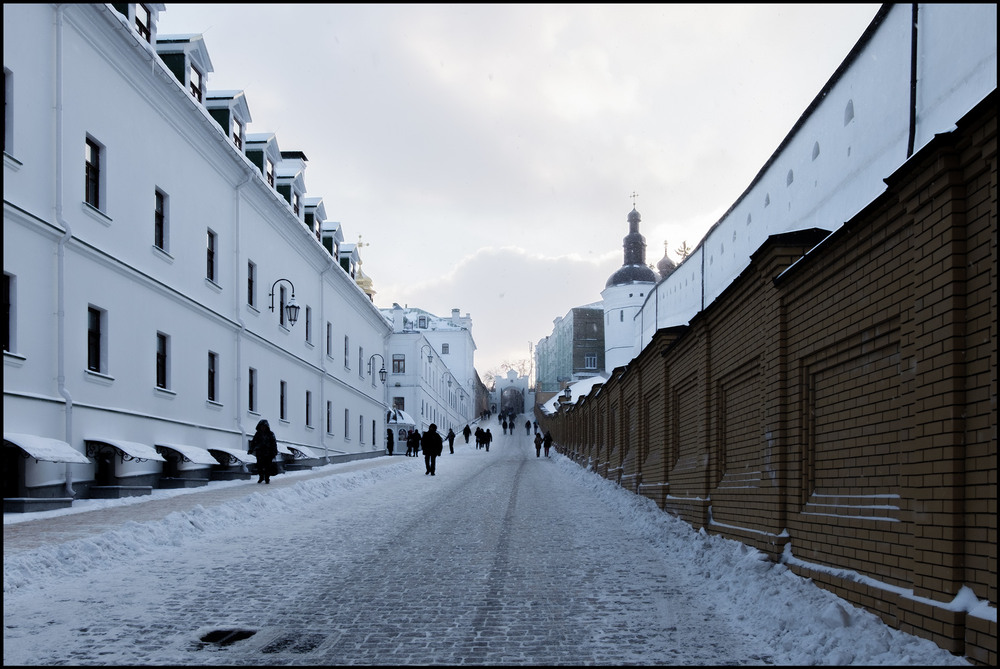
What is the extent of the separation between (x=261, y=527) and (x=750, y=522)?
6.87m

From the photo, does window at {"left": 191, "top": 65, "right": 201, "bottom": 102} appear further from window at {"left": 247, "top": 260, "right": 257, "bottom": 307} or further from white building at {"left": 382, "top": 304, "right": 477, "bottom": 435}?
white building at {"left": 382, "top": 304, "right": 477, "bottom": 435}

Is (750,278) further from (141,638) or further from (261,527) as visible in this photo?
(261,527)

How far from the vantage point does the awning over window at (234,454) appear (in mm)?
19875

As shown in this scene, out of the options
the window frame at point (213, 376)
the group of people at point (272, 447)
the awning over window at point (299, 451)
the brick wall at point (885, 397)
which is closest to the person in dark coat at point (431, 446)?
the group of people at point (272, 447)

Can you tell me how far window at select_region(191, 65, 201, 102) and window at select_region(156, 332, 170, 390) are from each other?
592cm

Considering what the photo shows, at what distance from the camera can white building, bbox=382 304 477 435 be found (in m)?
60.2

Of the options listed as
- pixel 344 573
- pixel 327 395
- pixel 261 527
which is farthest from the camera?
pixel 327 395

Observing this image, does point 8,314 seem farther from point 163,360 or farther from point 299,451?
point 299,451

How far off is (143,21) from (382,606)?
51.1 ft

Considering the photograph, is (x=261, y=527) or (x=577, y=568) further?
(x=261, y=527)

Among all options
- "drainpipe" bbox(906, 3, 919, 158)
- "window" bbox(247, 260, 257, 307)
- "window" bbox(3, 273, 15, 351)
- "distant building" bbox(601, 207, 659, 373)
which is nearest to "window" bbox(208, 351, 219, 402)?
"window" bbox(247, 260, 257, 307)

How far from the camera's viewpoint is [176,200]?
1855 centimetres

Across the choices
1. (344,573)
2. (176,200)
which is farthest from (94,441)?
(344,573)

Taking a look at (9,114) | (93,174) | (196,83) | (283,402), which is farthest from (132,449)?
(283,402)
